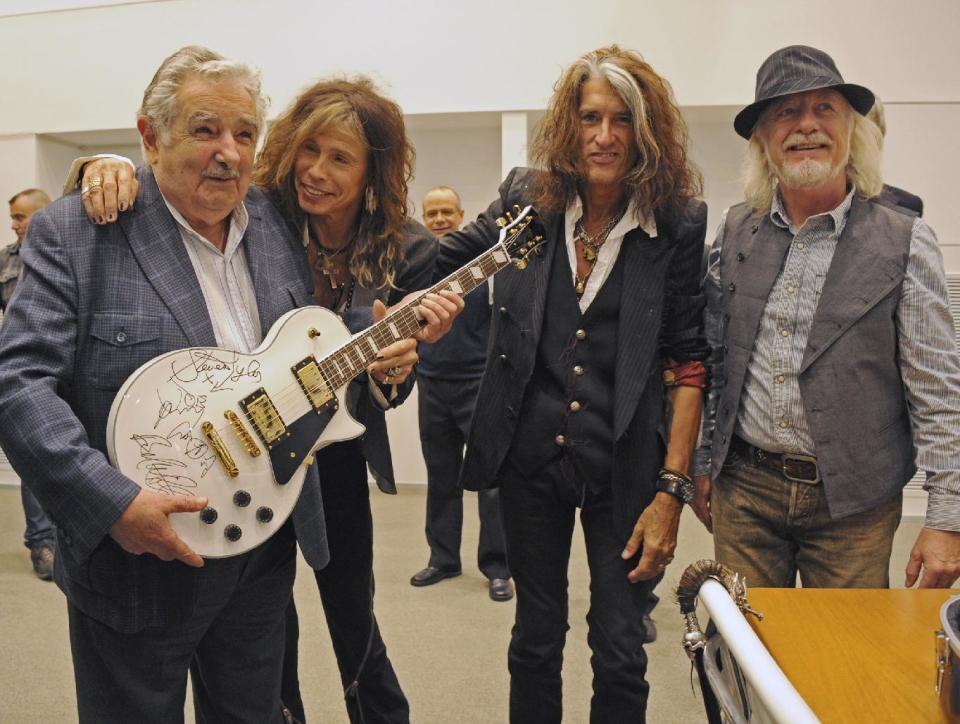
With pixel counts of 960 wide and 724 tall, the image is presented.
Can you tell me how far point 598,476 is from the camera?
1.76m

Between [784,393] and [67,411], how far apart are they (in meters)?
1.40

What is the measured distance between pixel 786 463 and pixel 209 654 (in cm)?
125

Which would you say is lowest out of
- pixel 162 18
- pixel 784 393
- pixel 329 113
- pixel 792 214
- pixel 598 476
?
pixel 598 476

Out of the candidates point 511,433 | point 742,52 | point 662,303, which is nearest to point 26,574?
point 511,433

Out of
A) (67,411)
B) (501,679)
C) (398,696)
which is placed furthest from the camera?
(501,679)

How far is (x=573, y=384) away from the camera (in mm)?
1767

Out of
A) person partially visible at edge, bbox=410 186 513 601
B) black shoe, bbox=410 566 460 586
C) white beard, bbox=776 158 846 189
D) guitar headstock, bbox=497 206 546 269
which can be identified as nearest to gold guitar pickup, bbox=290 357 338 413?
guitar headstock, bbox=497 206 546 269

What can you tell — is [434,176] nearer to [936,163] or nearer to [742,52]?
[742,52]

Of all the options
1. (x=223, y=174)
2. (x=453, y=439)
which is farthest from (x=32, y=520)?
(x=223, y=174)

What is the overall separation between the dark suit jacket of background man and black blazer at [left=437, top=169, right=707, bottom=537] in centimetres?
68

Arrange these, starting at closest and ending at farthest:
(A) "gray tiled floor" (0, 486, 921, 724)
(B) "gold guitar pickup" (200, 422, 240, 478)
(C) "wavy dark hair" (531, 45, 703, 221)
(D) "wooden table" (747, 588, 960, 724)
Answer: (D) "wooden table" (747, 588, 960, 724) → (B) "gold guitar pickup" (200, 422, 240, 478) → (C) "wavy dark hair" (531, 45, 703, 221) → (A) "gray tiled floor" (0, 486, 921, 724)

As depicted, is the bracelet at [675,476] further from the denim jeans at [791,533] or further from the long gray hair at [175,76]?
the long gray hair at [175,76]

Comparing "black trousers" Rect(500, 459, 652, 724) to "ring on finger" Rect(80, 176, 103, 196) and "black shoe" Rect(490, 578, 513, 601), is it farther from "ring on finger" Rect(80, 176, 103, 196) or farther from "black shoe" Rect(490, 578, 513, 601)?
"black shoe" Rect(490, 578, 513, 601)

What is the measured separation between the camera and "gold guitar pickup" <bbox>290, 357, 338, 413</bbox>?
1.51m
